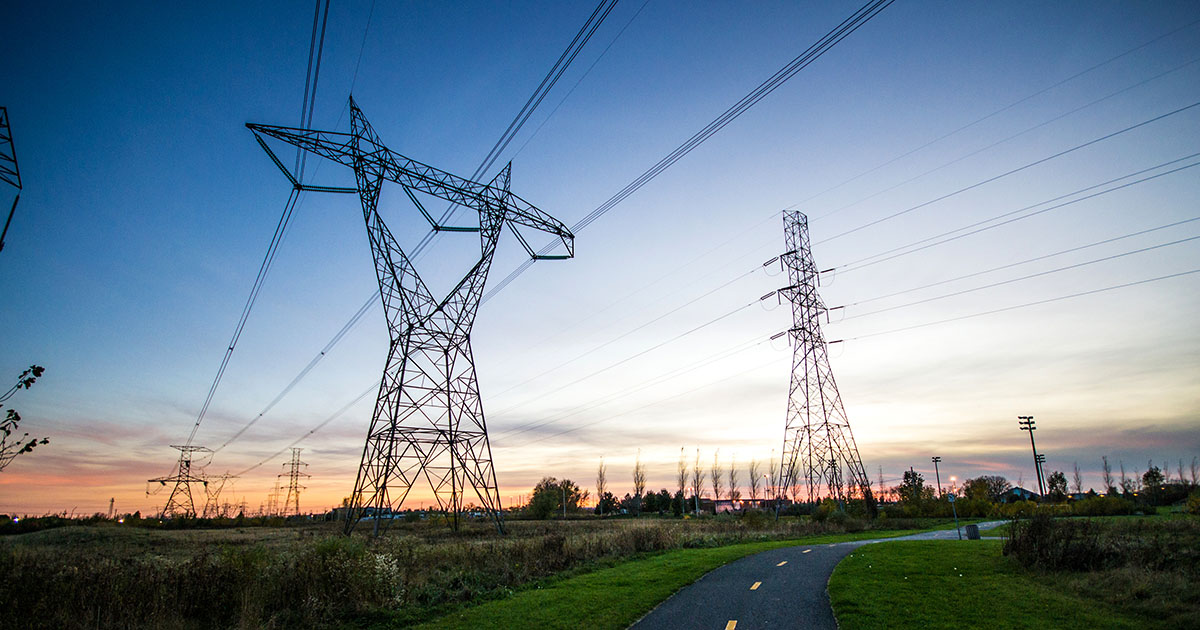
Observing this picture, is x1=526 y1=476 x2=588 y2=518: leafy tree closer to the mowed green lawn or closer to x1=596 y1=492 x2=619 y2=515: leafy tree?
x1=596 y1=492 x2=619 y2=515: leafy tree

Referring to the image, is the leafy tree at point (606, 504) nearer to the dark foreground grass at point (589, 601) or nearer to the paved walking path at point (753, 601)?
the dark foreground grass at point (589, 601)

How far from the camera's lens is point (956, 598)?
12023mm

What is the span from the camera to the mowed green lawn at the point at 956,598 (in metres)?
10.0

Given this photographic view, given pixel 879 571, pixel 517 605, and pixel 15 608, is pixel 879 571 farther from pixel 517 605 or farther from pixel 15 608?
pixel 15 608

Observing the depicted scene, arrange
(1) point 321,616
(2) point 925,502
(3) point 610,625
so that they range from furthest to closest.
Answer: (2) point 925,502 < (1) point 321,616 < (3) point 610,625

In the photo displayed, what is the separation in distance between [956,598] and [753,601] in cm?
444

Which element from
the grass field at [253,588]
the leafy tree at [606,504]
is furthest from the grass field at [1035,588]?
the leafy tree at [606,504]

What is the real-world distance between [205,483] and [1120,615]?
9641 cm

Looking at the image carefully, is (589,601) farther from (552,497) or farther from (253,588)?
(552,497)

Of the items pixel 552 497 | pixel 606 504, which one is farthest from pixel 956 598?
pixel 606 504

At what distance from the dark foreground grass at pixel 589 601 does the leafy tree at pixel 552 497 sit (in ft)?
194

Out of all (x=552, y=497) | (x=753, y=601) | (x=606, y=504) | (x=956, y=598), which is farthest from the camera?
(x=606, y=504)

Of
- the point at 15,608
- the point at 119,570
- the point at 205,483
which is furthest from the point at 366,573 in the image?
the point at 205,483

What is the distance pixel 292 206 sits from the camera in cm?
2389
